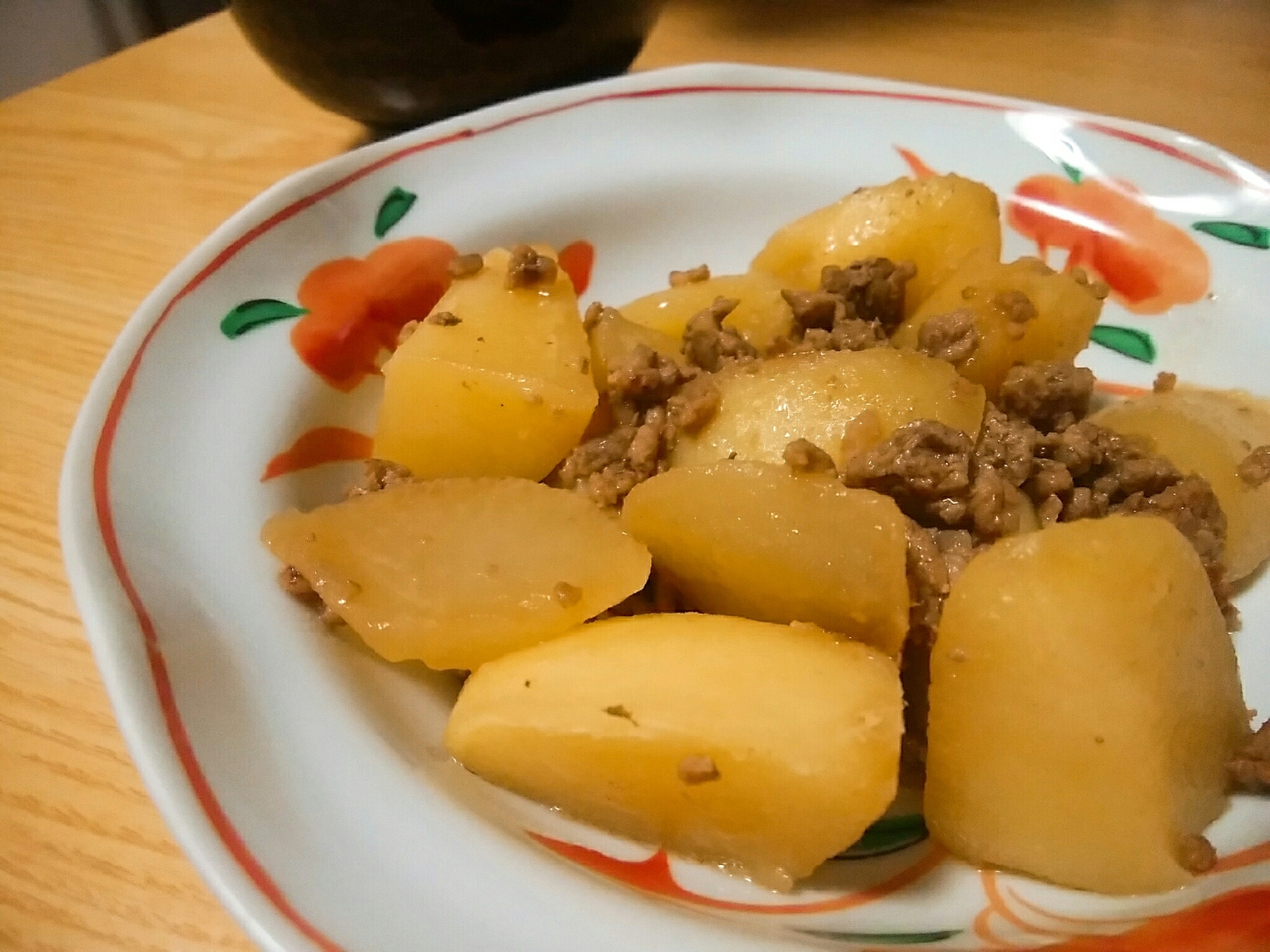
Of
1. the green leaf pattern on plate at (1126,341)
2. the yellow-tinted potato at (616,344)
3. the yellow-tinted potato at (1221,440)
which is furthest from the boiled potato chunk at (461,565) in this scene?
the green leaf pattern on plate at (1126,341)

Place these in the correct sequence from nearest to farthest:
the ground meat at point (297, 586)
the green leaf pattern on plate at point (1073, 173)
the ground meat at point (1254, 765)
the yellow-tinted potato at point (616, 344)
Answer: the ground meat at point (1254, 765)
the ground meat at point (297, 586)
the yellow-tinted potato at point (616, 344)
the green leaf pattern on plate at point (1073, 173)

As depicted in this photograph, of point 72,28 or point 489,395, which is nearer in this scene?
point 489,395

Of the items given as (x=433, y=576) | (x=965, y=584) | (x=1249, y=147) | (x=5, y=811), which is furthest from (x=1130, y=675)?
(x=1249, y=147)

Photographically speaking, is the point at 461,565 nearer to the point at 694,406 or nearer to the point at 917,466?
the point at 694,406

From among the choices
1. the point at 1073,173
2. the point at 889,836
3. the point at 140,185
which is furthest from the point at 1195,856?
the point at 140,185

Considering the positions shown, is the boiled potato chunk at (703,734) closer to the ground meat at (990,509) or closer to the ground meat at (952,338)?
the ground meat at (990,509)

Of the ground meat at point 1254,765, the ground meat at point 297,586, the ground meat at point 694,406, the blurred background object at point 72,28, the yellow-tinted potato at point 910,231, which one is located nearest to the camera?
the ground meat at point 1254,765

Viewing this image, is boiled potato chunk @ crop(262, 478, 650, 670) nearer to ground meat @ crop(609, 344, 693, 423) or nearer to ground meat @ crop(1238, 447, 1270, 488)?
ground meat @ crop(609, 344, 693, 423)
